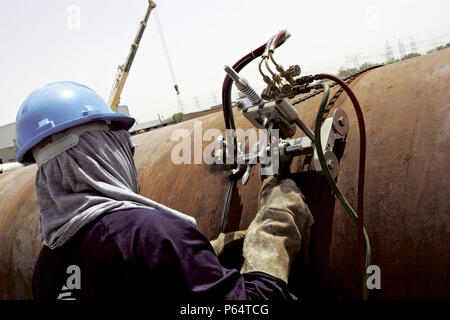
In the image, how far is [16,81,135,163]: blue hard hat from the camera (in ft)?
5.38

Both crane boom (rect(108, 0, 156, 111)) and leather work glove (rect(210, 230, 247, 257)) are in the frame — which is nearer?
leather work glove (rect(210, 230, 247, 257))

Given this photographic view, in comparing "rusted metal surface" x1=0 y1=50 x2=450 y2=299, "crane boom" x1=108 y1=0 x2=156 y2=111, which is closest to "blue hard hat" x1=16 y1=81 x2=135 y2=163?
"rusted metal surface" x1=0 y1=50 x2=450 y2=299

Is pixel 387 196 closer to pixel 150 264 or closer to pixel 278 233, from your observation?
pixel 278 233

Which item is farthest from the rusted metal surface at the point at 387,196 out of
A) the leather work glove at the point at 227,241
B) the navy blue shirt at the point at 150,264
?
the navy blue shirt at the point at 150,264

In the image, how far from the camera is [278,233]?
5.11 ft

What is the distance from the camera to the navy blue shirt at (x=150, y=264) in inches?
49.8

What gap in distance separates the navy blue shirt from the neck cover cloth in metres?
0.06

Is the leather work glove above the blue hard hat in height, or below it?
below

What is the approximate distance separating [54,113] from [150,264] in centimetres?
92

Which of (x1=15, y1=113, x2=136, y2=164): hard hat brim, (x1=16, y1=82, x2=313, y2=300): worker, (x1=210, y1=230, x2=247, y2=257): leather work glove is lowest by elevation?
(x1=210, y1=230, x2=247, y2=257): leather work glove

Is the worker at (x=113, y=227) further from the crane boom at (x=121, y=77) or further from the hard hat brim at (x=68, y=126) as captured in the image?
the crane boom at (x=121, y=77)

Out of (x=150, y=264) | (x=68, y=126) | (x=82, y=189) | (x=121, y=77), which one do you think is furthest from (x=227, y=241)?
(x=121, y=77)

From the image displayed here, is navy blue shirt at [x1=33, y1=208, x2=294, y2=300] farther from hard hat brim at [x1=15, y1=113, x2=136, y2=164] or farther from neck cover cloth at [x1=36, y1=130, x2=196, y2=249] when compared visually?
hard hat brim at [x1=15, y1=113, x2=136, y2=164]
